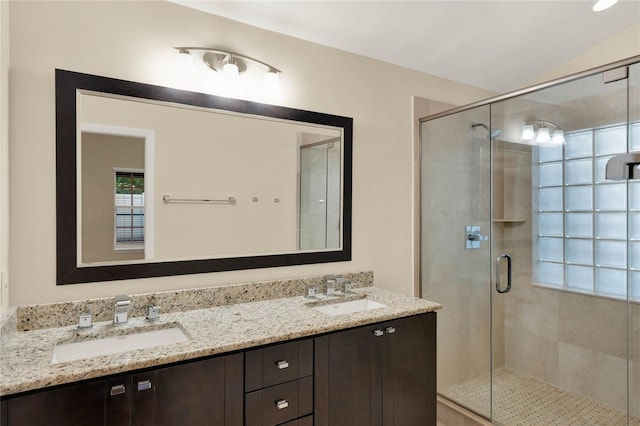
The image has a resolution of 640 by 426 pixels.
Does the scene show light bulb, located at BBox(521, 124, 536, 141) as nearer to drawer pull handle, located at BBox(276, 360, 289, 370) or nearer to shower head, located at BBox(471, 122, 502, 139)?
shower head, located at BBox(471, 122, 502, 139)

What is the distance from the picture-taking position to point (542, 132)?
7.99 ft

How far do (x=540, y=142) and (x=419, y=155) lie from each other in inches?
30.8

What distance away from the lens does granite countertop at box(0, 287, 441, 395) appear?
117 centimetres

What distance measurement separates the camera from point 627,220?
6.75 feet

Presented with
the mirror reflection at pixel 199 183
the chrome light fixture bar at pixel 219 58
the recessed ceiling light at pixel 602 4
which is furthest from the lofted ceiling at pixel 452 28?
the mirror reflection at pixel 199 183

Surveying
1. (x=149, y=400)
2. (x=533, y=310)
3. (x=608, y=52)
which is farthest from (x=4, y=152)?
(x=608, y=52)

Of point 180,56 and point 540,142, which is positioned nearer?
point 180,56

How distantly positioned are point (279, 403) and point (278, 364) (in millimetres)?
159

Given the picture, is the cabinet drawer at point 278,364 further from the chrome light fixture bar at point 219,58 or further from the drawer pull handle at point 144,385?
the chrome light fixture bar at point 219,58

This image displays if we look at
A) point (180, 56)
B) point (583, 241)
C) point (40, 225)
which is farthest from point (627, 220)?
point (40, 225)

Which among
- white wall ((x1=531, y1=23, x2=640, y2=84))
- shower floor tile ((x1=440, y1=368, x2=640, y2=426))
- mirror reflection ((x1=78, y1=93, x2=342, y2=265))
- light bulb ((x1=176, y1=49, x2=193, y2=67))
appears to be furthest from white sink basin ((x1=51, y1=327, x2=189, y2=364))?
white wall ((x1=531, y1=23, x2=640, y2=84))

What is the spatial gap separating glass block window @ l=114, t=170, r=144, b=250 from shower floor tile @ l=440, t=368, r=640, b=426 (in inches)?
93.0

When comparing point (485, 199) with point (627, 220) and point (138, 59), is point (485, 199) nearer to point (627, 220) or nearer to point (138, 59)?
point (627, 220)

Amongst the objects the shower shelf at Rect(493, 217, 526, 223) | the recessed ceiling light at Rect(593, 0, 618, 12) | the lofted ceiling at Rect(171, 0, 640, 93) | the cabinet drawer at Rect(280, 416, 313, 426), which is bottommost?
the cabinet drawer at Rect(280, 416, 313, 426)
